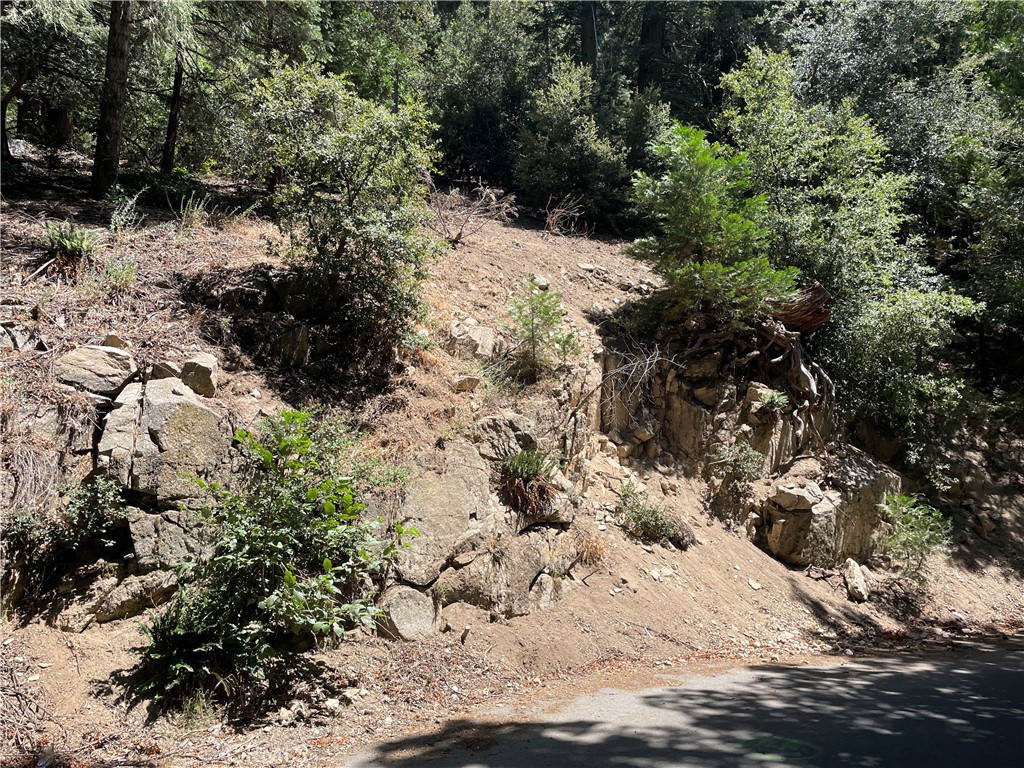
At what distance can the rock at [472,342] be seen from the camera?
8.82m

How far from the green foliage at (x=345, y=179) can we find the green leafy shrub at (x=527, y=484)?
2350 millimetres

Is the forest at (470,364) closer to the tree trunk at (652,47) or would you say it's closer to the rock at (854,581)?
the rock at (854,581)

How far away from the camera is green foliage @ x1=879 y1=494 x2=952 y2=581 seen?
390 inches

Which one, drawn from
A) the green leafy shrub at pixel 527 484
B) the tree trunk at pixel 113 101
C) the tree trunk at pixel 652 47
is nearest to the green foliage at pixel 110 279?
the tree trunk at pixel 113 101

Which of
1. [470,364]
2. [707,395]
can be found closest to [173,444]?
[470,364]

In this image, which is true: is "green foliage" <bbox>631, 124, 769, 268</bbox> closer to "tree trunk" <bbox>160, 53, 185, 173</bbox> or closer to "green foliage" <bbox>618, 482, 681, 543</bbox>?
"green foliage" <bbox>618, 482, 681, 543</bbox>

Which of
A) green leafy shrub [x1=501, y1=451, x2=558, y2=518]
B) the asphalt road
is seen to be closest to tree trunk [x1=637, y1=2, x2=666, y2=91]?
green leafy shrub [x1=501, y1=451, x2=558, y2=518]

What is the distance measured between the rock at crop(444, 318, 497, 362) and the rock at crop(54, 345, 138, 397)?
3.87 m

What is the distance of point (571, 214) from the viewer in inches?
564

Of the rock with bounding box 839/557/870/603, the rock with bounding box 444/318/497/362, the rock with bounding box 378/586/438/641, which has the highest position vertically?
the rock with bounding box 444/318/497/362

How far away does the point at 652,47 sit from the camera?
1897 centimetres

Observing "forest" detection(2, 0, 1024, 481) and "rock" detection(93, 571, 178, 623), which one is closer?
"rock" detection(93, 571, 178, 623)

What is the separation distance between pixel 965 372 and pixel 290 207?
13656 millimetres

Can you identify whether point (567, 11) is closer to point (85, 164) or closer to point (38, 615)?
point (85, 164)
